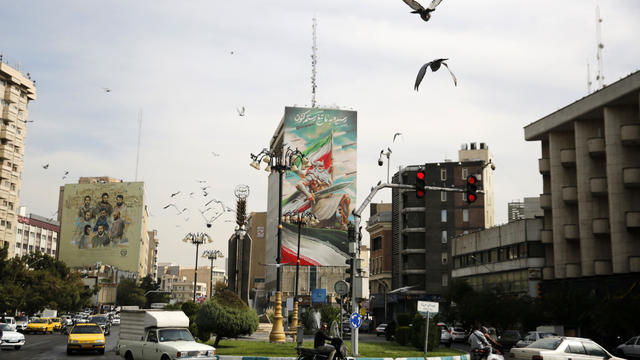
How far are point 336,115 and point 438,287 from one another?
53.4m

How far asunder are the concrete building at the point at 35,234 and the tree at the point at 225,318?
129 meters

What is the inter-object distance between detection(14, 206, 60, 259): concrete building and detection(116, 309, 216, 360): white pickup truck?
136m

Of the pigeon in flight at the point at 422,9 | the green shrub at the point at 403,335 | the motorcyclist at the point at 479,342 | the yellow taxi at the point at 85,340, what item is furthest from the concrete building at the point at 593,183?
the pigeon in flight at the point at 422,9

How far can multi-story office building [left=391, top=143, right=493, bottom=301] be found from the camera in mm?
96625

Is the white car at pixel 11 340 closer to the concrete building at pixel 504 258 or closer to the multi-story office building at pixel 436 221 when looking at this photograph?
the concrete building at pixel 504 258

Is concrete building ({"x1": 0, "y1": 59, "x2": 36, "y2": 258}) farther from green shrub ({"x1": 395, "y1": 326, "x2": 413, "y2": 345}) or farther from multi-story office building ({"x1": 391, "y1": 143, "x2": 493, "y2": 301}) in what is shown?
green shrub ({"x1": 395, "y1": 326, "x2": 413, "y2": 345})

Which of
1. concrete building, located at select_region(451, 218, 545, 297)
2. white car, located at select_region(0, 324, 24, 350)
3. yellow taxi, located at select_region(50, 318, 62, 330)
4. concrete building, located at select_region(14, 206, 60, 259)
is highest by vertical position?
concrete building, located at select_region(14, 206, 60, 259)

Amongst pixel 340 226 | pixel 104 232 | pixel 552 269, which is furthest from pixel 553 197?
pixel 104 232

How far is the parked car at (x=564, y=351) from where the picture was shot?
21578 mm

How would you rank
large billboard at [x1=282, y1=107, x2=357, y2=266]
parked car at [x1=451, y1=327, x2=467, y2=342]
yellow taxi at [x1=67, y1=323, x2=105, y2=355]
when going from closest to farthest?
1. yellow taxi at [x1=67, y1=323, x2=105, y2=355]
2. parked car at [x1=451, y1=327, x2=467, y2=342]
3. large billboard at [x1=282, y1=107, x2=357, y2=266]

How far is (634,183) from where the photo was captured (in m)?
47.1

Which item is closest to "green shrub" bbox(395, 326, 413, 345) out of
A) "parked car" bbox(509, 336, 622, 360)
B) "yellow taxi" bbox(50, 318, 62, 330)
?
"parked car" bbox(509, 336, 622, 360)

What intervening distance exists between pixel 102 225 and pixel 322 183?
6642 cm

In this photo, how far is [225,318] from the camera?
32438 mm
